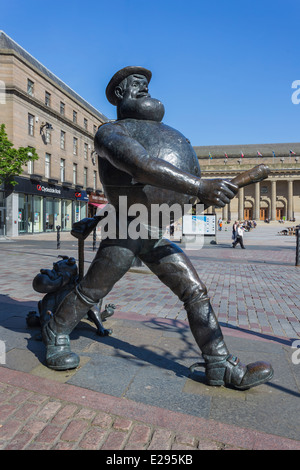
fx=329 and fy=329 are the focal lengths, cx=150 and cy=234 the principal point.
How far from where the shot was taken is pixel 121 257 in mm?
2355

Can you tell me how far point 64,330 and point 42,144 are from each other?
92.4ft

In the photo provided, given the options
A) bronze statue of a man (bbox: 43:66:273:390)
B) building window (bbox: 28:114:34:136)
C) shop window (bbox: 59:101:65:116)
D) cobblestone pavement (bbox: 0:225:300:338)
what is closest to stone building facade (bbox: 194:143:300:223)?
shop window (bbox: 59:101:65:116)

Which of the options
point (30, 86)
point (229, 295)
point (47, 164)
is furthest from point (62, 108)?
point (229, 295)

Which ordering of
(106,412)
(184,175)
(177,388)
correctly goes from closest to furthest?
(184,175) → (106,412) → (177,388)

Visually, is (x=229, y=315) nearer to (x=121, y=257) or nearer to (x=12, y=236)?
(x=121, y=257)

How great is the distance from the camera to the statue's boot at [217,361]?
2217 mm

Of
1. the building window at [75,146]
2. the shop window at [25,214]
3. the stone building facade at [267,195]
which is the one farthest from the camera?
the stone building facade at [267,195]

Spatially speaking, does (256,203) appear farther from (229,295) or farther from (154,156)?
(154,156)

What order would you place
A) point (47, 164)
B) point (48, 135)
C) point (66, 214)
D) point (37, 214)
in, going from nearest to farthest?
1. point (37, 214)
2. point (48, 135)
3. point (47, 164)
4. point (66, 214)

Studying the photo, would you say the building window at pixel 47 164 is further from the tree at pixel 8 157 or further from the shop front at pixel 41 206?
the tree at pixel 8 157

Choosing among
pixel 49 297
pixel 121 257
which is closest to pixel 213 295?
pixel 49 297

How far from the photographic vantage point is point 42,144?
92.0 ft

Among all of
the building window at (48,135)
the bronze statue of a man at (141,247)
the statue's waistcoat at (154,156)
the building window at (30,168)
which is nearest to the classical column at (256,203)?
the building window at (48,135)
